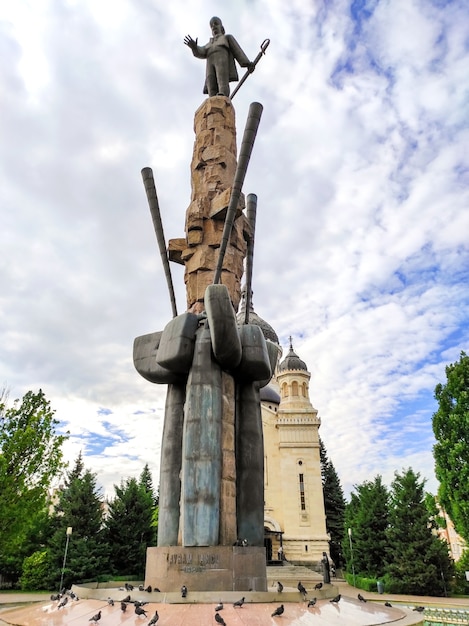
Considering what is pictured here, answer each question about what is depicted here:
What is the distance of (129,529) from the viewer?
99.3 feet

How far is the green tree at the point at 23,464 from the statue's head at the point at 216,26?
16.5 meters

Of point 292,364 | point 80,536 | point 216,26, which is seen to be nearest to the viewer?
point 216,26

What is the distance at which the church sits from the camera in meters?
37.6

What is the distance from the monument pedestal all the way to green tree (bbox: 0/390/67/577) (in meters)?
13.5

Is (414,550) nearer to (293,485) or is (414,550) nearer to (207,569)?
(293,485)

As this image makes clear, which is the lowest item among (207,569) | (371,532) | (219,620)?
(219,620)

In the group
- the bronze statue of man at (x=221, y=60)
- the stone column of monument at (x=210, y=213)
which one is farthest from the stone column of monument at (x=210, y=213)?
the bronze statue of man at (x=221, y=60)

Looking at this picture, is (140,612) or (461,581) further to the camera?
(461,581)

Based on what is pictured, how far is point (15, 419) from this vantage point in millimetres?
20984

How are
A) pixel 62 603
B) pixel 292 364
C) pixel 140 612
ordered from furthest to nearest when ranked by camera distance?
pixel 292 364, pixel 62 603, pixel 140 612

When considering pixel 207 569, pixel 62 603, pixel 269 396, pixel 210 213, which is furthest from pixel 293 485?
pixel 62 603

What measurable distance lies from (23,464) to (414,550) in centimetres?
Answer: 2001

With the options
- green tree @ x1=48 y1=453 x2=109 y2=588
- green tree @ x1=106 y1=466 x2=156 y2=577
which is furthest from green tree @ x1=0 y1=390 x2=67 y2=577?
green tree @ x1=106 y1=466 x2=156 y2=577

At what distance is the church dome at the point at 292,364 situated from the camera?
Answer: 155 ft
